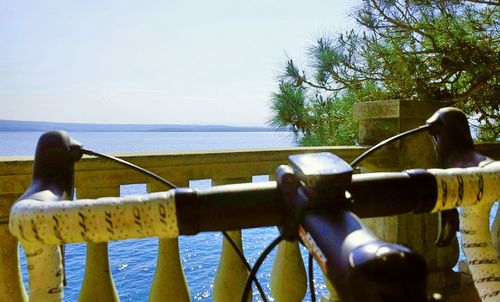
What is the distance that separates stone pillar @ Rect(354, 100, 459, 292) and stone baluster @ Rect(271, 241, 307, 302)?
0.50m

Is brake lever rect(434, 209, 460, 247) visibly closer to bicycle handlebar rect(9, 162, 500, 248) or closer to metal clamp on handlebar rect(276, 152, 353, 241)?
bicycle handlebar rect(9, 162, 500, 248)

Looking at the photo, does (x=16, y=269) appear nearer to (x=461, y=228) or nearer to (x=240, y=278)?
(x=240, y=278)

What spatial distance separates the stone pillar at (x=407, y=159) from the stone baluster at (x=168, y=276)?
1.01 meters

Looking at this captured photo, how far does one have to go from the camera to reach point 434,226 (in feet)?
7.44

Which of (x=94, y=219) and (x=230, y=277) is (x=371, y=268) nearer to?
(x=94, y=219)

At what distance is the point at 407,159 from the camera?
6.99 ft

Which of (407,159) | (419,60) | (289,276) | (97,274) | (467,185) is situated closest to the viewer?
(467,185)

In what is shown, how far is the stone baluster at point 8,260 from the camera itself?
136 centimetres

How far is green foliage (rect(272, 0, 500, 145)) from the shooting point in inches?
124

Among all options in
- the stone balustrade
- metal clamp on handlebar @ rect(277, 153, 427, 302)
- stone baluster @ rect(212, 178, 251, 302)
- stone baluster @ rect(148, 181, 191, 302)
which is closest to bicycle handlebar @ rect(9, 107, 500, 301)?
metal clamp on handlebar @ rect(277, 153, 427, 302)

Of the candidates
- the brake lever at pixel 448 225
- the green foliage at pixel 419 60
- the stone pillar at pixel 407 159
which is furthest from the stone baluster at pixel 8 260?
the green foliage at pixel 419 60

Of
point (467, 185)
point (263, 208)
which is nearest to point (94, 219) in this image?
point (263, 208)

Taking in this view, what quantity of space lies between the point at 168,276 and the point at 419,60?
110 inches

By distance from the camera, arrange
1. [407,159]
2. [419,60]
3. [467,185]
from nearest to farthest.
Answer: [467,185] → [407,159] → [419,60]
